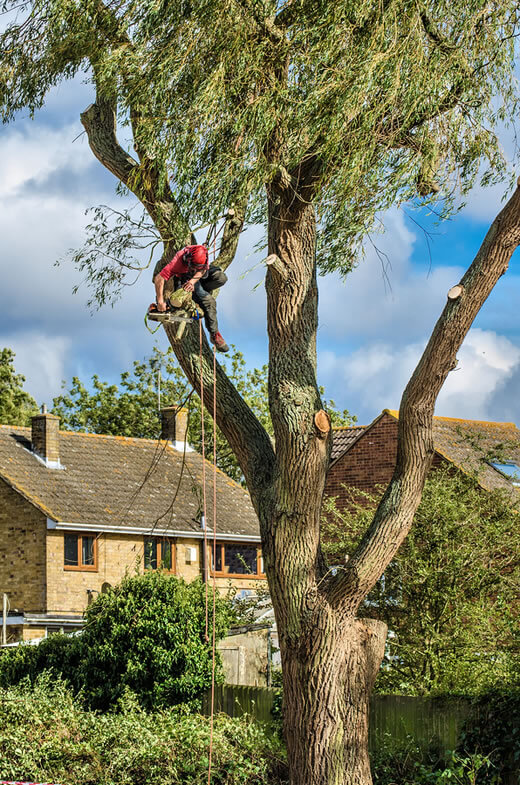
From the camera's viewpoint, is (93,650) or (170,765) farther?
(93,650)

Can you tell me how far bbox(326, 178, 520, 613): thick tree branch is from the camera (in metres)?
10.7

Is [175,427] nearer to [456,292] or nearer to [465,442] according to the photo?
[465,442]

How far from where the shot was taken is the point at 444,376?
10828mm

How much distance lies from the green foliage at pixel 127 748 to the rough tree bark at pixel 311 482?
67.8 inches

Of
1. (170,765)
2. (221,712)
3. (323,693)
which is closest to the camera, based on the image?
(323,693)

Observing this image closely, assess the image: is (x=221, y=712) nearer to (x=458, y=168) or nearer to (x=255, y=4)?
(x=458, y=168)

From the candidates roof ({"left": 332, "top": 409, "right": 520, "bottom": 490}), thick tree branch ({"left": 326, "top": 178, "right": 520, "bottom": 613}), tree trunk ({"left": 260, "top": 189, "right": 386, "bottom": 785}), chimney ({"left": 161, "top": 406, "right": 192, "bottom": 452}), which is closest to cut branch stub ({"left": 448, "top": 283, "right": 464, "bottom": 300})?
thick tree branch ({"left": 326, "top": 178, "right": 520, "bottom": 613})

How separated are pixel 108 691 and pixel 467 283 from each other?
8577mm

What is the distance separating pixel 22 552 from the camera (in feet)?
106

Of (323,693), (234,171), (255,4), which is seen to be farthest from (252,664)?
(255,4)

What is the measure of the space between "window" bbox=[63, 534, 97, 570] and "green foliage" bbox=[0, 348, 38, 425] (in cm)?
1633

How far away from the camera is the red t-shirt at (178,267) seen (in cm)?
1105

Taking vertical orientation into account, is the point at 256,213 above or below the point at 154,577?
above

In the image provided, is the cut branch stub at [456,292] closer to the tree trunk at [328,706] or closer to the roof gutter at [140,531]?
the tree trunk at [328,706]
